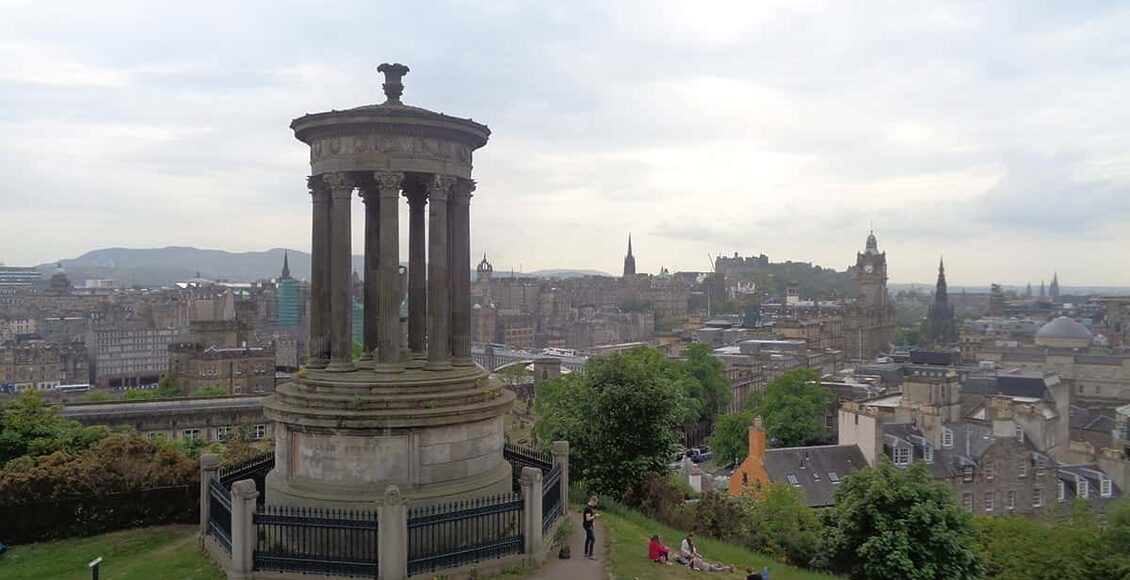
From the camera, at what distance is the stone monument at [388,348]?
17.2 metres

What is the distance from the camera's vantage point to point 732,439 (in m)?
61.0

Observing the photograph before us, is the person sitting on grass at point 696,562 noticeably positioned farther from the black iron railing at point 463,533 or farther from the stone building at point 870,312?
the stone building at point 870,312

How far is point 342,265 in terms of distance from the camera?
19.0 m

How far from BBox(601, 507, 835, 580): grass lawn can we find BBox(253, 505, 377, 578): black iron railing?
520 cm

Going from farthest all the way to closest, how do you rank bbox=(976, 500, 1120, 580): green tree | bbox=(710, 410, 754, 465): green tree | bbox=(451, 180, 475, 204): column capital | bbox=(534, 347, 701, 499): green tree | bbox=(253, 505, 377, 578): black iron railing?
1. bbox=(710, 410, 754, 465): green tree
2. bbox=(976, 500, 1120, 580): green tree
3. bbox=(534, 347, 701, 499): green tree
4. bbox=(451, 180, 475, 204): column capital
5. bbox=(253, 505, 377, 578): black iron railing

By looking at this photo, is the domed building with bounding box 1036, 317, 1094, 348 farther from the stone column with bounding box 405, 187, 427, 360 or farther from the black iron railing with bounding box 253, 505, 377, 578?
the black iron railing with bounding box 253, 505, 377, 578

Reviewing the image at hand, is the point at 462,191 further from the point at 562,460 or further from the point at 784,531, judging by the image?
the point at 784,531

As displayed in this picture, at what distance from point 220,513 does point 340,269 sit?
6.05m

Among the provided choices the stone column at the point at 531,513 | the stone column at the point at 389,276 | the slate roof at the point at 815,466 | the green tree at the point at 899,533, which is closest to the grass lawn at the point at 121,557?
the stone column at the point at 389,276

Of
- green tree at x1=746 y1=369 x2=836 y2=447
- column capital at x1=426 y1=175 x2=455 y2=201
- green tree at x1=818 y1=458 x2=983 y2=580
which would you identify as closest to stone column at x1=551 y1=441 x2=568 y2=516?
column capital at x1=426 y1=175 x2=455 y2=201

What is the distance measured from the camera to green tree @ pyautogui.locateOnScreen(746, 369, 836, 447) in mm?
65312

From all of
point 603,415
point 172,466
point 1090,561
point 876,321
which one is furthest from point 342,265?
point 876,321

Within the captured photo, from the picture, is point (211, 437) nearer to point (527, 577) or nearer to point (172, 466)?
point (172, 466)

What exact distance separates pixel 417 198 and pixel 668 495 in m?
12.6
